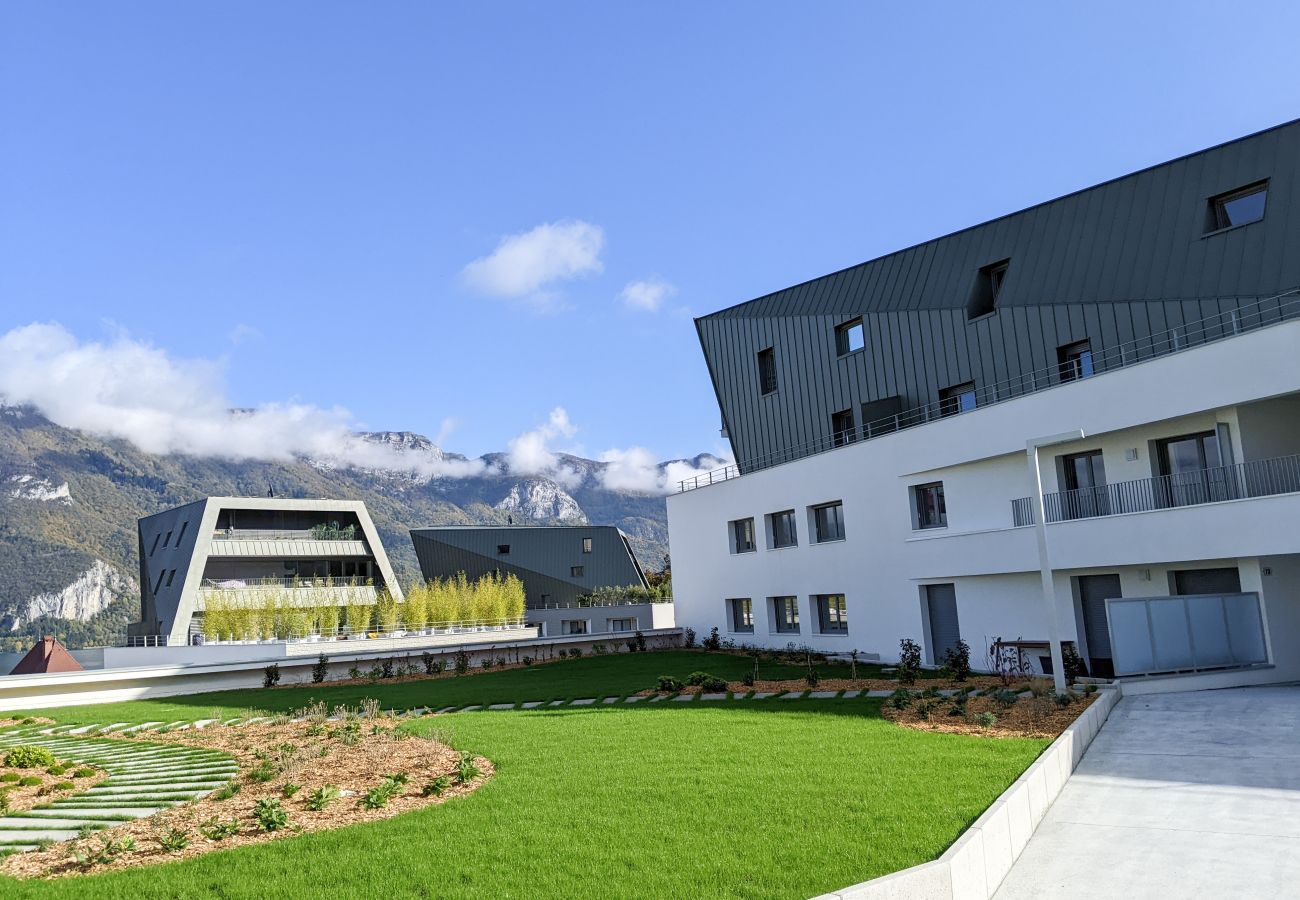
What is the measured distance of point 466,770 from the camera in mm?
9359

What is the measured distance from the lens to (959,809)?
764 cm

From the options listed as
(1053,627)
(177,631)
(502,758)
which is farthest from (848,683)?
(177,631)

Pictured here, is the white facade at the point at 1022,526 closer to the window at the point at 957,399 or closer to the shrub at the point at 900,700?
the window at the point at 957,399

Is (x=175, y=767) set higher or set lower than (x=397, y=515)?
lower

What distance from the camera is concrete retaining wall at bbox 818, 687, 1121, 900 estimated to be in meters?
5.42

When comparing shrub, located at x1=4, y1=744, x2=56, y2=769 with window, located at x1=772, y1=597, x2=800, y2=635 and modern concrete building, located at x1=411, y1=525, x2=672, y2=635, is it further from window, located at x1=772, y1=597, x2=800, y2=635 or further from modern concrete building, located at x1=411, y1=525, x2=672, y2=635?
modern concrete building, located at x1=411, y1=525, x2=672, y2=635

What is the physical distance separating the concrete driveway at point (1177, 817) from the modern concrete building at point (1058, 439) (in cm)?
339

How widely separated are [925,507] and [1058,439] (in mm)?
10918

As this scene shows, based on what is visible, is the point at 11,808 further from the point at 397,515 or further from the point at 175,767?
the point at 397,515

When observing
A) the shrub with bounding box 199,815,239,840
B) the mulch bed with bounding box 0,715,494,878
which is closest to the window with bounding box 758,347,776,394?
the mulch bed with bounding box 0,715,494,878

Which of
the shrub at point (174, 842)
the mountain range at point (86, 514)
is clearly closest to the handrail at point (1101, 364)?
the shrub at point (174, 842)

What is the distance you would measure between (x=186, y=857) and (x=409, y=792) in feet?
7.66

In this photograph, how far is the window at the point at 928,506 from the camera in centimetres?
2484

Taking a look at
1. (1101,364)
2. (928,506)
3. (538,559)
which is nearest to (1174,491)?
(1101,364)
